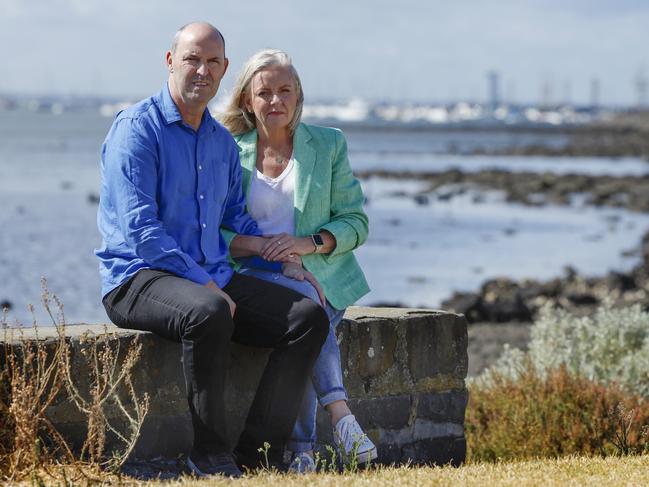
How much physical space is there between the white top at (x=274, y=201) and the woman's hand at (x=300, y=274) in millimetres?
237

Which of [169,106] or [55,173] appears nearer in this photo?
[169,106]

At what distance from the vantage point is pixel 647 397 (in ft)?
26.6

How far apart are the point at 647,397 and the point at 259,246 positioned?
365cm

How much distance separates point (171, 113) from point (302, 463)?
162 centimetres

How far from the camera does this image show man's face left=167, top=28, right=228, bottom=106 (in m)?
5.27

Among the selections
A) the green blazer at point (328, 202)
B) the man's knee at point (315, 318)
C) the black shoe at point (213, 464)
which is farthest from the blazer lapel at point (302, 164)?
the black shoe at point (213, 464)

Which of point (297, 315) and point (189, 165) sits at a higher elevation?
point (189, 165)

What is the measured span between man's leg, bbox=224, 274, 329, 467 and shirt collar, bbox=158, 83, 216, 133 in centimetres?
76

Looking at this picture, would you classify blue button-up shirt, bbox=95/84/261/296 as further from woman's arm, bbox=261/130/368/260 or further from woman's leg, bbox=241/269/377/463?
woman's leg, bbox=241/269/377/463

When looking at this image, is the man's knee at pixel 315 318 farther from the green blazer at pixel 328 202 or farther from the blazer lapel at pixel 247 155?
the blazer lapel at pixel 247 155

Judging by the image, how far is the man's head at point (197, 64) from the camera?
527 cm

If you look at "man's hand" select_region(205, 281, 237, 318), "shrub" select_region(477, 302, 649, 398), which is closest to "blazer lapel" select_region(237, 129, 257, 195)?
"man's hand" select_region(205, 281, 237, 318)

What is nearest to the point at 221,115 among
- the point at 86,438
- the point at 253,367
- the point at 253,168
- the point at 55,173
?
the point at 253,168

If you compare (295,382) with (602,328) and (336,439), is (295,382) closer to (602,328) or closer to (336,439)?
(336,439)
